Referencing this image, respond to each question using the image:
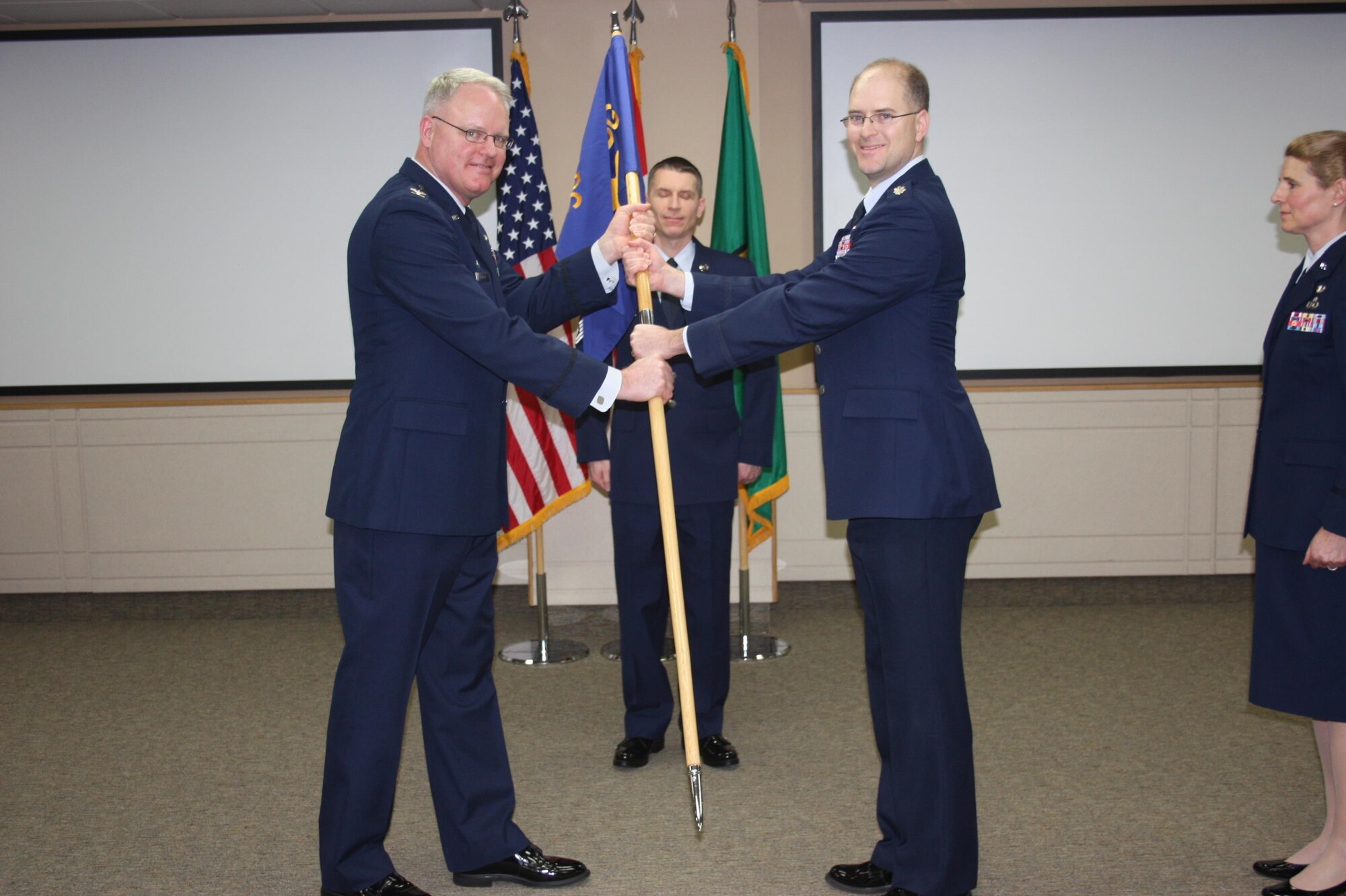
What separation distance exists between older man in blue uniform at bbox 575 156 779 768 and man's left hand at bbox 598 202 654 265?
0.69 meters

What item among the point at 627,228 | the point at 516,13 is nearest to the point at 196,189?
the point at 516,13

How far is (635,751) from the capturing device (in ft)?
11.7

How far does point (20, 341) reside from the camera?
5.74 meters

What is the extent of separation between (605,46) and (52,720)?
3.74m

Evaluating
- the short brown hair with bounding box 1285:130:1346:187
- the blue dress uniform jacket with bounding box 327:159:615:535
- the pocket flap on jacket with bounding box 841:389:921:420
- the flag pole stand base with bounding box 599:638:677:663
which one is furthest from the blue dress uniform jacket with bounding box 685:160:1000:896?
the flag pole stand base with bounding box 599:638:677:663

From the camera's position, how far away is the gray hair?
253 cm

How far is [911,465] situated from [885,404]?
0.48 ft

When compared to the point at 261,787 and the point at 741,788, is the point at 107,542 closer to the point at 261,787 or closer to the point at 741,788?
the point at 261,787

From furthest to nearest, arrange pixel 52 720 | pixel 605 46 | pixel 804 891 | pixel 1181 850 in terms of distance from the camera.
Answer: pixel 605 46
pixel 52 720
pixel 1181 850
pixel 804 891

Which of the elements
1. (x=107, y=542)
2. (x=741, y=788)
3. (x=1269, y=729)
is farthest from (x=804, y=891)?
(x=107, y=542)

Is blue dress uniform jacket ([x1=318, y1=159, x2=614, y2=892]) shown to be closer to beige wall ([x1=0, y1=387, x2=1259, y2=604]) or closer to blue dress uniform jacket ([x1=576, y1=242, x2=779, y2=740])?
blue dress uniform jacket ([x1=576, y1=242, x2=779, y2=740])

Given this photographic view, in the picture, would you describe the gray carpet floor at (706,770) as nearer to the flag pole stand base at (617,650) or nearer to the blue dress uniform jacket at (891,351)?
the flag pole stand base at (617,650)

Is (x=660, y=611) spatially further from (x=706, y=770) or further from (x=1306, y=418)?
(x=1306, y=418)

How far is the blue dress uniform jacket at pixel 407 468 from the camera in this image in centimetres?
249
